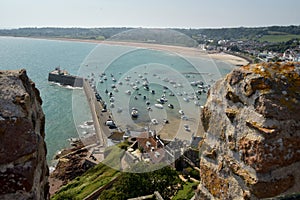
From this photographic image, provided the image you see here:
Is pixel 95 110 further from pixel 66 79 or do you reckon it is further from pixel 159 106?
pixel 66 79

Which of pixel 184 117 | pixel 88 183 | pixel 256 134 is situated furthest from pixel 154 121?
pixel 256 134

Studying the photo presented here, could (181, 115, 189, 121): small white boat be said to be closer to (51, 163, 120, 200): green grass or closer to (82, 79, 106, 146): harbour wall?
(82, 79, 106, 146): harbour wall

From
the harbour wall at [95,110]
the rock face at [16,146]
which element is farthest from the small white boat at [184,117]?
the rock face at [16,146]

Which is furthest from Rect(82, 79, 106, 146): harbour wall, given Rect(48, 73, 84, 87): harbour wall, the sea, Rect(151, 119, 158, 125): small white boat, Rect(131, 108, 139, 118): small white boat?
Rect(151, 119, 158, 125): small white boat

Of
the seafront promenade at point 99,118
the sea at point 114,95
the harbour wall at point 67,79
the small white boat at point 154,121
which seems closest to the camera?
the seafront promenade at point 99,118

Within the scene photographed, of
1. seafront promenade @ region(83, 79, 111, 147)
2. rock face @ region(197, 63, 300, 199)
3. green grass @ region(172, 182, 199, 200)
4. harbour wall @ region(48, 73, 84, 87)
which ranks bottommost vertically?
seafront promenade @ region(83, 79, 111, 147)

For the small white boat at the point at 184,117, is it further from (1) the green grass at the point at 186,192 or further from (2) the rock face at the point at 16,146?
(2) the rock face at the point at 16,146
